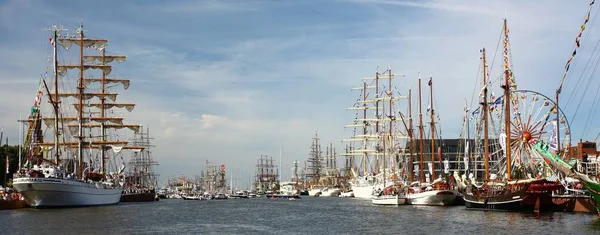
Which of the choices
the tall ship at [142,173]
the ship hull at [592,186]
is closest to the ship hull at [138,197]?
the tall ship at [142,173]

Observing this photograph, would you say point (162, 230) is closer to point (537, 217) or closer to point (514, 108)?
point (537, 217)

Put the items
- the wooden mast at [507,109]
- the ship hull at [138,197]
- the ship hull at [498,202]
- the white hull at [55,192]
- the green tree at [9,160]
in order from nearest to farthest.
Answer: the ship hull at [498,202] < the wooden mast at [507,109] < the white hull at [55,192] < the green tree at [9,160] < the ship hull at [138,197]

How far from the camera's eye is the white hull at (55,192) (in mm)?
94781

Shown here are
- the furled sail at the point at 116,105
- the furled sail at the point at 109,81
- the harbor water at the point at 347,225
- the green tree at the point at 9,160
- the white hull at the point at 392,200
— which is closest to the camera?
the harbor water at the point at 347,225

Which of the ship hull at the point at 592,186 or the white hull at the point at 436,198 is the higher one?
the ship hull at the point at 592,186

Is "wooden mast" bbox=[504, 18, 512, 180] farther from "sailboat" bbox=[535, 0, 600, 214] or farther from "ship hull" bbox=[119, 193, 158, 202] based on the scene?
"ship hull" bbox=[119, 193, 158, 202]

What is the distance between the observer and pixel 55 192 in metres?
98.2

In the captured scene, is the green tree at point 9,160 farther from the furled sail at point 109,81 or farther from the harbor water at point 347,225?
the harbor water at point 347,225

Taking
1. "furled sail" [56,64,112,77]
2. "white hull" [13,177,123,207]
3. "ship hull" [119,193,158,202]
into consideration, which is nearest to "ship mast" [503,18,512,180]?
"white hull" [13,177,123,207]

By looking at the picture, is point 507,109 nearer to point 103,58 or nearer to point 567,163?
point 567,163

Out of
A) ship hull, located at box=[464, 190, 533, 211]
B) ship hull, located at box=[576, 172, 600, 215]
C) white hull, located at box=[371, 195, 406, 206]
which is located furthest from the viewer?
white hull, located at box=[371, 195, 406, 206]

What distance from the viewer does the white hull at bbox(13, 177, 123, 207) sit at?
94781mm

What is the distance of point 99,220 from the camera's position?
3007 inches

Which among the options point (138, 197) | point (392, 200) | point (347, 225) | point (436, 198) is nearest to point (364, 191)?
point (138, 197)
